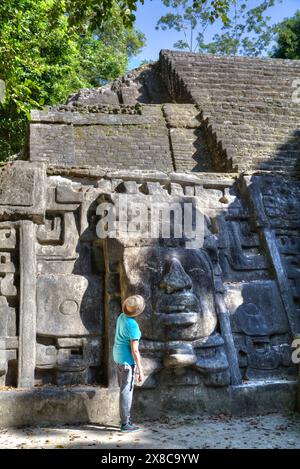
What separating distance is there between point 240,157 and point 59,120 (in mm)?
3643

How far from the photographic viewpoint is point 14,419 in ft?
14.4

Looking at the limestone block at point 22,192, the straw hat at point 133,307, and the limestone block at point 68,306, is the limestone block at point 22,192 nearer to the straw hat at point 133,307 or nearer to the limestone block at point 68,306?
the limestone block at point 68,306

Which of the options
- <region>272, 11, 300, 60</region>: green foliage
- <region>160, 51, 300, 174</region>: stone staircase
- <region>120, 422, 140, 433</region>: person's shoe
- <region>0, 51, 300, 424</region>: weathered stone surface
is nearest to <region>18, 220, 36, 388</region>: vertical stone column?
<region>0, 51, 300, 424</region>: weathered stone surface

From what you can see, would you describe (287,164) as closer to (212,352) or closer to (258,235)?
(258,235)

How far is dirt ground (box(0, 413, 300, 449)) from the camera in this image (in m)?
3.96

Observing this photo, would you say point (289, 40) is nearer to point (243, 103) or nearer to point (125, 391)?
point (243, 103)

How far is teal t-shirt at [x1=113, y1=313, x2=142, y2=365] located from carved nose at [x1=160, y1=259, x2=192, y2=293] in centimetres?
76

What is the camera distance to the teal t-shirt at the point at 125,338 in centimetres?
425

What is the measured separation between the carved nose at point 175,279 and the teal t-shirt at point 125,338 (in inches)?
30.0

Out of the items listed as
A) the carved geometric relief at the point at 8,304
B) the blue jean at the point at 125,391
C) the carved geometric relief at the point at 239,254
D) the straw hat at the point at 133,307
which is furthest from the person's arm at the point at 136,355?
the carved geometric relief at the point at 239,254

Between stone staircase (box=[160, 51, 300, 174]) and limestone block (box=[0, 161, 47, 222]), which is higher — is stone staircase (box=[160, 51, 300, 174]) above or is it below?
above

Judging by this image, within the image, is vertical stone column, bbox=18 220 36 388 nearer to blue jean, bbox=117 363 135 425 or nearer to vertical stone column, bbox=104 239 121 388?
vertical stone column, bbox=104 239 121 388

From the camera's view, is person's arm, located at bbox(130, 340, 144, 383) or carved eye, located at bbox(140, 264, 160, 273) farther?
carved eye, located at bbox(140, 264, 160, 273)
